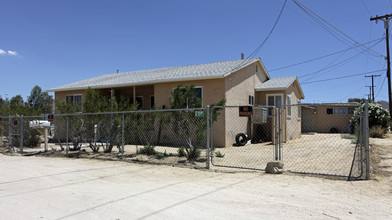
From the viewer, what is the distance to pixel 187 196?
523 cm

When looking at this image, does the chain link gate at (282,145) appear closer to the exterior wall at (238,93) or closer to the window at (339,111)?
the exterior wall at (238,93)

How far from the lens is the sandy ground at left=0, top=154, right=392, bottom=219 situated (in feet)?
14.1

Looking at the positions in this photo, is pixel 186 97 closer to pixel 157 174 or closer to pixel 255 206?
pixel 157 174

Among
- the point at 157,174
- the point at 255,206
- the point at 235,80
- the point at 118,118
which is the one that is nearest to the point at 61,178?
the point at 157,174

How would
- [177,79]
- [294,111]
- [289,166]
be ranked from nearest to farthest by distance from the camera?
1. [289,166]
2. [177,79]
3. [294,111]

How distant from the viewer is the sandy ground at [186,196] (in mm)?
4301

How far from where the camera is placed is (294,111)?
19047 mm

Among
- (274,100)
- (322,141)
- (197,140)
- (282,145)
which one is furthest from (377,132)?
(197,140)

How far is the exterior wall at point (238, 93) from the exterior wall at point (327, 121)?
14093 mm

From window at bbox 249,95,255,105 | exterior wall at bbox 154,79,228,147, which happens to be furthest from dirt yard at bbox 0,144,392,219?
window at bbox 249,95,255,105

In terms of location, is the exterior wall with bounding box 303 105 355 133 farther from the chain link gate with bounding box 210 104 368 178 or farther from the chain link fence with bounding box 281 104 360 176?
the chain link gate with bounding box 210 104 368 178

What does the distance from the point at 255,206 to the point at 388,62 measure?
2555 cm

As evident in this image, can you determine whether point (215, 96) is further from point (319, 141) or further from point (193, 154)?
point (319, 141)

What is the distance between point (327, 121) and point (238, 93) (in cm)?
1727
